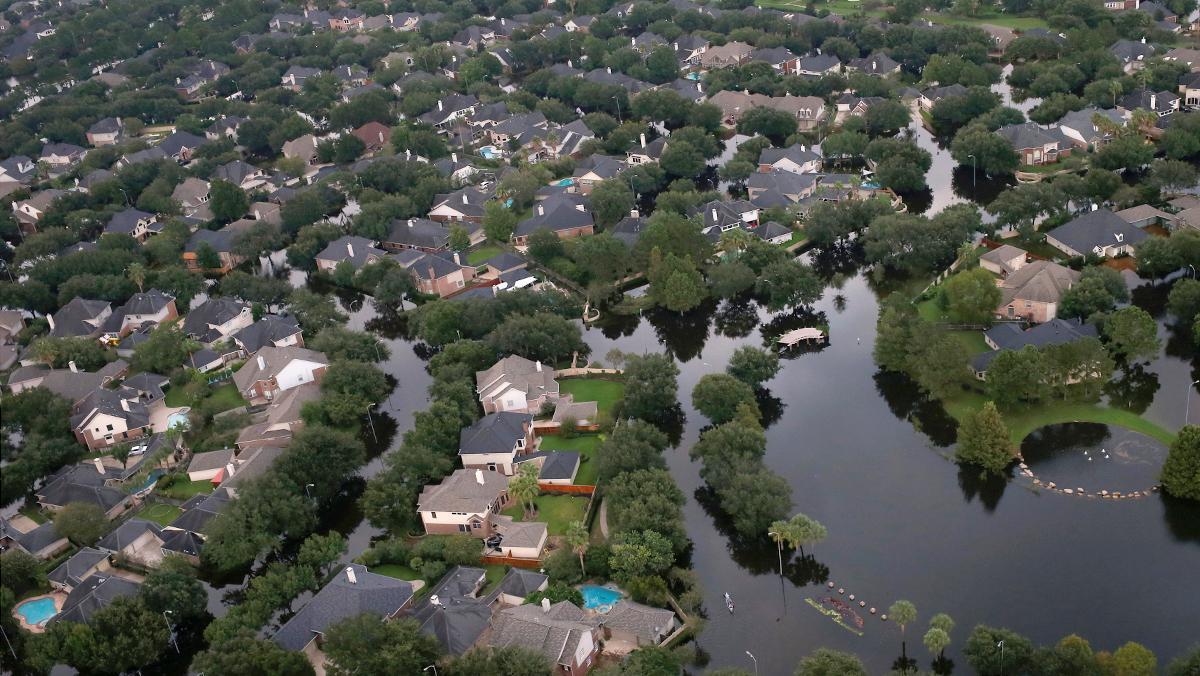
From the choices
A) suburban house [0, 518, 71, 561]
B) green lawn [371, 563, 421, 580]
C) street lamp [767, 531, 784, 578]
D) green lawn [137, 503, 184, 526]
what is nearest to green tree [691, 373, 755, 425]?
street lamp [767, 531, 784, 578]

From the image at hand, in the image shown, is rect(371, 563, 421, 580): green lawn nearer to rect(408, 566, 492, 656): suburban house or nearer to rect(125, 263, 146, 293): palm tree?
rect(408, 566, 492, 656): suburban house

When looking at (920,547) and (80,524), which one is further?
(80,524)

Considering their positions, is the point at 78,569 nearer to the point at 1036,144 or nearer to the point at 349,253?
the point at 349,253

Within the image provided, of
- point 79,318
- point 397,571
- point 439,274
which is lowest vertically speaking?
point 439,274

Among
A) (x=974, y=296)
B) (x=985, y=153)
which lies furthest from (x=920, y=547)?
(x=985, y=153)

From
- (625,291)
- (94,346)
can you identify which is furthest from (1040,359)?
(94,346)

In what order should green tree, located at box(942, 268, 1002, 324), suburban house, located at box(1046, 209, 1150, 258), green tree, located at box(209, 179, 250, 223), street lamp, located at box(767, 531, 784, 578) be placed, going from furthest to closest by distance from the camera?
green tree, located at box(209, 179, 250, 223) → suburban house, located at box(1046, 209, 1150, 258) → green tree, located at box(942, 268, 1002, 324) → street lamp, located at box(767, 531, 784, 578)

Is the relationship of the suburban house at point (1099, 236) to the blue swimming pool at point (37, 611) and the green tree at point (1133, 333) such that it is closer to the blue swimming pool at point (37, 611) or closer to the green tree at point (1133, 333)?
the green tree at point (1133, 333)
